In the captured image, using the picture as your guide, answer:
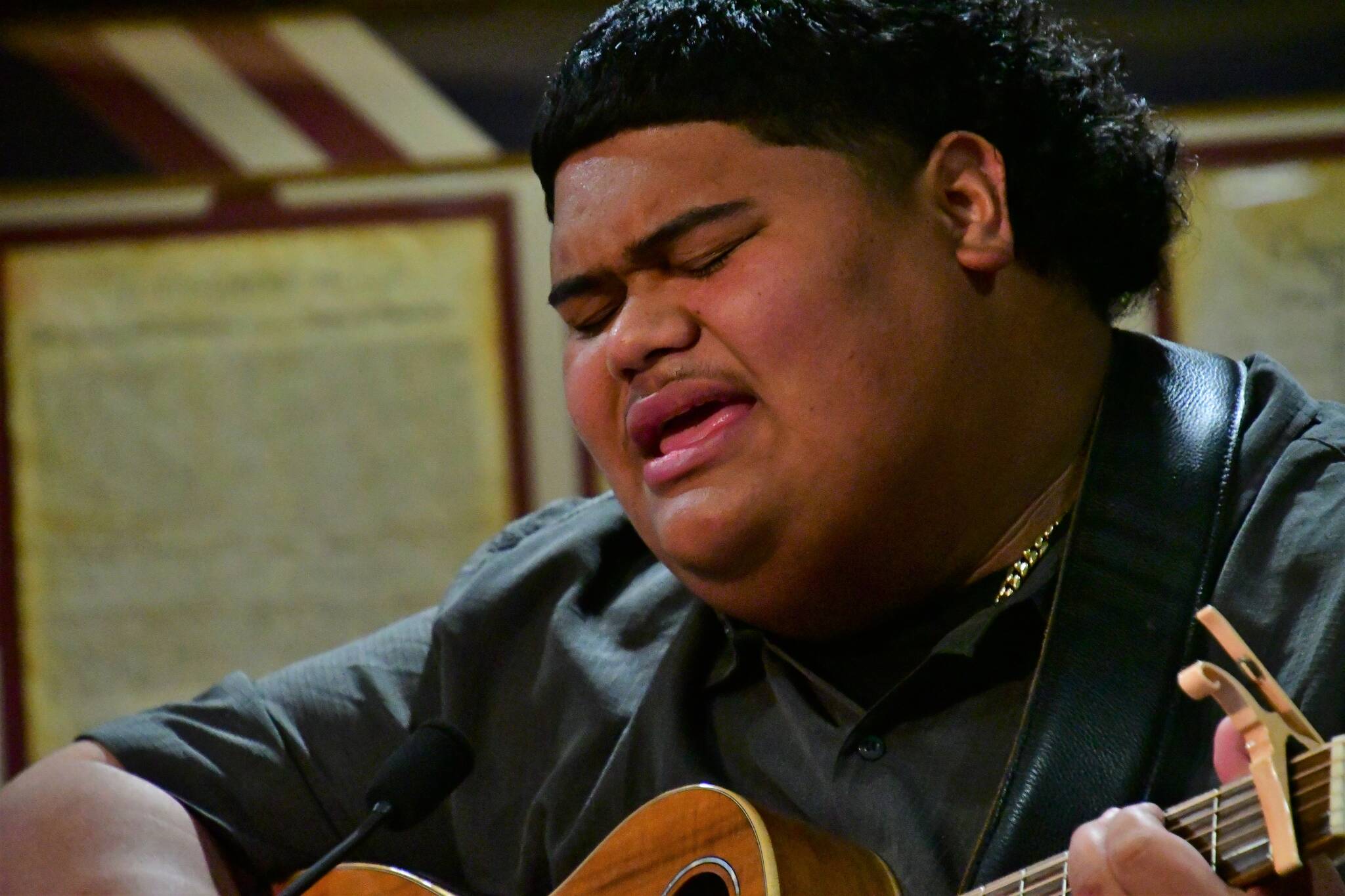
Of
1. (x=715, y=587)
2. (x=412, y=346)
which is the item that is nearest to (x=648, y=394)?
(x=715, y=587)

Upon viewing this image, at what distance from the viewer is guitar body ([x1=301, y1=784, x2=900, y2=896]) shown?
0.97 meters

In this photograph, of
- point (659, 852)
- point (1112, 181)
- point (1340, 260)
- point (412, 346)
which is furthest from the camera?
point (412, 346)

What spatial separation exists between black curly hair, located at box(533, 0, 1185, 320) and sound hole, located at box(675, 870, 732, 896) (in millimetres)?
531

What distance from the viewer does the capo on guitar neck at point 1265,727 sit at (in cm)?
74

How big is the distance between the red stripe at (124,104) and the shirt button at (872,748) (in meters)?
1.35

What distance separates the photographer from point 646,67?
1.17 metres

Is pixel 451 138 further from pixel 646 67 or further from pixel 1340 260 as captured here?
pixel 1340 260

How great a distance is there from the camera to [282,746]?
1.43 metres

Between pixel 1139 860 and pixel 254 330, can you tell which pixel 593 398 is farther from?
pixel 254 330

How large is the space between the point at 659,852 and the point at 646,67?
59 centimetres

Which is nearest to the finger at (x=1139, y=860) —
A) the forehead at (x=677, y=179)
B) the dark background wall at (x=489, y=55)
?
the forehead at (x=677, y=179)

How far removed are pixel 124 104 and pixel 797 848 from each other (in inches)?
61.1

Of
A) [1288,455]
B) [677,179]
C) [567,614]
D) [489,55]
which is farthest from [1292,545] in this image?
[489,55]

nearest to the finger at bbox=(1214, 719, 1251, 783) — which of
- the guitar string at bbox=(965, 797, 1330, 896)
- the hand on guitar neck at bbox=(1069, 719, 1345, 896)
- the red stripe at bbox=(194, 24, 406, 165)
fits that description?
the hand on guitar neck at bbox=(1069, 719, 1345, 896)
